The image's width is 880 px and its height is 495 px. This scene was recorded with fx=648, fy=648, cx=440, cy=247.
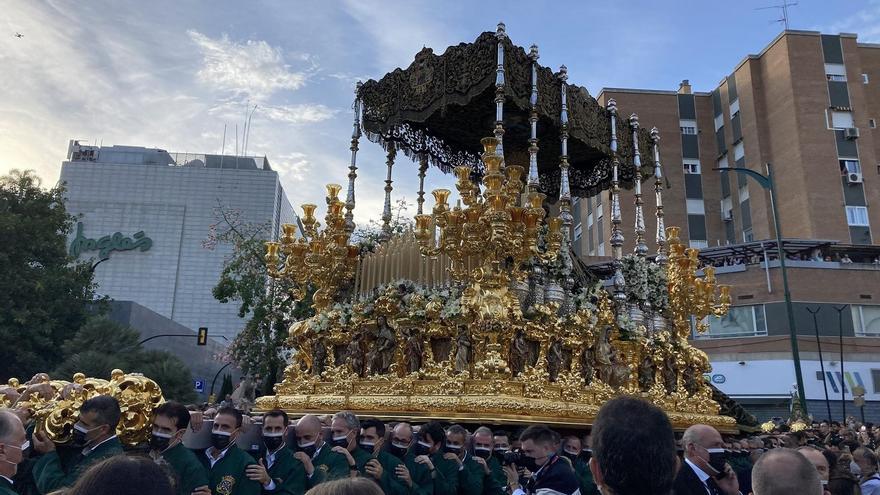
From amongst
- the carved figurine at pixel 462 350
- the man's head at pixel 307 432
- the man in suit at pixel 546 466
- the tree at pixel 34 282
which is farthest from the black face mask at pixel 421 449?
the tree at pixel 34 282

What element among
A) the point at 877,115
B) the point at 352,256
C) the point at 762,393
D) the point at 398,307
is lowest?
the point at 762,393

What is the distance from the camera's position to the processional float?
12.9m

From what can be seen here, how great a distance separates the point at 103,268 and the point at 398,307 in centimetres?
7494

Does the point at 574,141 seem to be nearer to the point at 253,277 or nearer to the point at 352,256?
the point at 352,256

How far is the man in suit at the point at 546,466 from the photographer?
18.4 feet

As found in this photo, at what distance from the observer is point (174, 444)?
5.82 m

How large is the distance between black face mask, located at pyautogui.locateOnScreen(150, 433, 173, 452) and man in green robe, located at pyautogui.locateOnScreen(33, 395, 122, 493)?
62cm

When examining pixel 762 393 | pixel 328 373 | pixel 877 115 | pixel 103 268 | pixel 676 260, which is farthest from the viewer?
pixel 103 268

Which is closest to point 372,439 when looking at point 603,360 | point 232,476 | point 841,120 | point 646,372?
point 232,476

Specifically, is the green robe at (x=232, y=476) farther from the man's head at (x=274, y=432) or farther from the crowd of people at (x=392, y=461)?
the man's head at (x=274, y=432)

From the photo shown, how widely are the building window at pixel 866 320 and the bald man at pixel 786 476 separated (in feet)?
140

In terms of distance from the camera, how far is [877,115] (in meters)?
49.7

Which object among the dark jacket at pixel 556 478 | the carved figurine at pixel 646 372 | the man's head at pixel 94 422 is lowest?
the dark jacket at pixel 556 478

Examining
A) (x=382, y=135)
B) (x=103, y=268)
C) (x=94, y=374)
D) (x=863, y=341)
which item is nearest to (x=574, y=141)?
(x=382, y=135)
